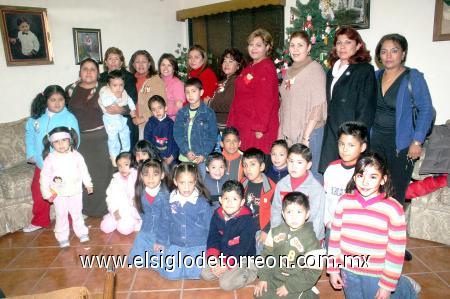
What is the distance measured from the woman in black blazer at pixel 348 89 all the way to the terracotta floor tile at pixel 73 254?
2.00 metres

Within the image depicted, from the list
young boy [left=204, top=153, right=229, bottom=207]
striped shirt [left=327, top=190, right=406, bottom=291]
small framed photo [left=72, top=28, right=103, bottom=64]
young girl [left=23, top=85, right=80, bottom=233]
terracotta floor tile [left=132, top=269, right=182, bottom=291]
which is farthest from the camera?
small framed photo [left=72, top=28, right=103, bottom=64]

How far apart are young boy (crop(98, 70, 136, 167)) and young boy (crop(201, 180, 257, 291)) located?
1449mm

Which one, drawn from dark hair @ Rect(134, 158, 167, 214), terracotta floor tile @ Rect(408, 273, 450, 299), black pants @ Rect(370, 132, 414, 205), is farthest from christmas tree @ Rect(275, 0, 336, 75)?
terracotta floor tile @ Rect(408, 273, 450, 299)

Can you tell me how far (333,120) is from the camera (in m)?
2.57

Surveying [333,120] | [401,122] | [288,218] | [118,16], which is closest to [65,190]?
[288,218]

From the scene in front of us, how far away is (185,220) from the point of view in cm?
262

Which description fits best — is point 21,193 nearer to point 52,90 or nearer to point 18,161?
point 18,161

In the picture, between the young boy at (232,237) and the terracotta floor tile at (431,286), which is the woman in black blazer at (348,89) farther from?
the terracotta floor tile at (431,286)

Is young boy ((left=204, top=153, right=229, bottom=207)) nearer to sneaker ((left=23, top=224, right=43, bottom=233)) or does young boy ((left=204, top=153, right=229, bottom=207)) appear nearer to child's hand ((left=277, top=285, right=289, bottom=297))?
child's hand ((left=277, top=285, right=289, bottom=297))

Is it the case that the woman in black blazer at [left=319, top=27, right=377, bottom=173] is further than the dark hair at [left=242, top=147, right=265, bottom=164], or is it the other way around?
the dark hair at [left=242, top=147, right=265, bottom=164]

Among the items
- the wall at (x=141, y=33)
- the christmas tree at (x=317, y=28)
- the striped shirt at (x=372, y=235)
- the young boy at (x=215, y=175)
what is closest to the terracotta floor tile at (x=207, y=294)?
the young boy at (x=215, y=175)

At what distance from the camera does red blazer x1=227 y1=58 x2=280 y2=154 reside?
2.87 meters

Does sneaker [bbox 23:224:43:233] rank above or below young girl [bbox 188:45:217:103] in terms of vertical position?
below

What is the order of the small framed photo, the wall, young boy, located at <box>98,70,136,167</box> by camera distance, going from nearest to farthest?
young boy, located at <box>98,70,136,167</box> → the wall → the small framed photo
